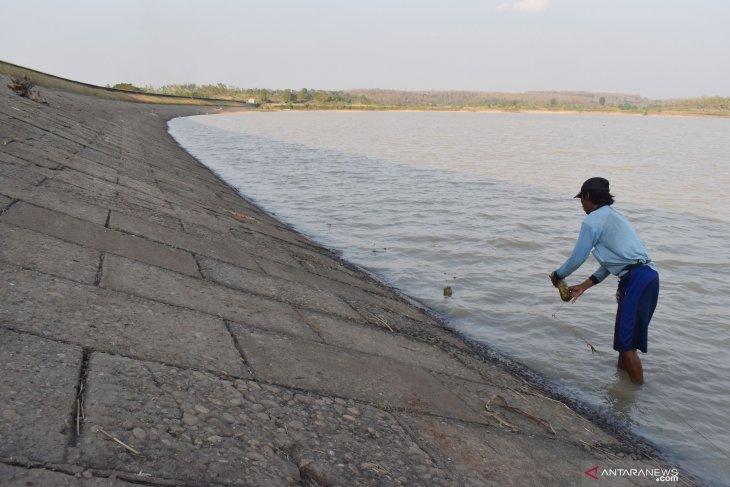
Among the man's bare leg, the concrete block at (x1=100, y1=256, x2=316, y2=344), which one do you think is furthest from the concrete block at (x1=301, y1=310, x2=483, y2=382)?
the man's bare leg

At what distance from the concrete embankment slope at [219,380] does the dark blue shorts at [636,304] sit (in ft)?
3.46

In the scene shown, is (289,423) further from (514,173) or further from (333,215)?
(514,173)

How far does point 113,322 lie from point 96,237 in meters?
1.78

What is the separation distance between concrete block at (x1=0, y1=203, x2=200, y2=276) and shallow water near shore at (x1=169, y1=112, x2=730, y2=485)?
347cm

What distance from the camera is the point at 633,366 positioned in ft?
17.1

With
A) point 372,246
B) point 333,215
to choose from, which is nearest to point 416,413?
point 372,246

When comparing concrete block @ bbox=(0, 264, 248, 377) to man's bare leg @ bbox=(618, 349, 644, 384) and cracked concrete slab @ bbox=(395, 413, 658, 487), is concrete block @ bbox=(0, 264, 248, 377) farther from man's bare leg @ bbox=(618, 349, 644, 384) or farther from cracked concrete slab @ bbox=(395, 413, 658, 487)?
man's bare leg @ bbox=(618, 349, 644, 384)

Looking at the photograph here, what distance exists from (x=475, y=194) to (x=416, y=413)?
14.0 metres

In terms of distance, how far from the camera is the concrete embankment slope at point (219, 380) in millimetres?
2309

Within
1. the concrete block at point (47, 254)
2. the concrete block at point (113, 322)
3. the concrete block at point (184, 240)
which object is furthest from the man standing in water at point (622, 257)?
the concrete block at point (47, 254)

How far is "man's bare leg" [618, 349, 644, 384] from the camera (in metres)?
5.16

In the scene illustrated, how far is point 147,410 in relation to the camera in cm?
252

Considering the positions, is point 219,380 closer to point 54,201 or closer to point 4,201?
point 4,201

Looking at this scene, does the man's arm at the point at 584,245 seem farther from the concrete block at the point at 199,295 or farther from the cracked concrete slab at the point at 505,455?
the concrete block at the point at 199,295
